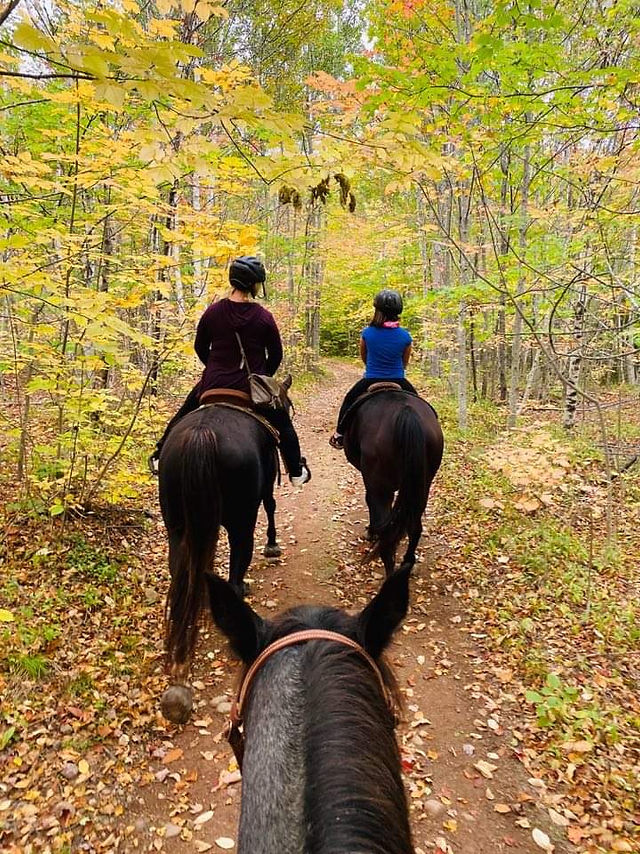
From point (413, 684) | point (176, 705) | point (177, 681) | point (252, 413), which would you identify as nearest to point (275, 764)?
point (176, 705)

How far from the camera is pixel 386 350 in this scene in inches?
235

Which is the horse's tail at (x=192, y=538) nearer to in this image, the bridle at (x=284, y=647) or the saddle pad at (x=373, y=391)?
the bridle at (x=284, y=647)

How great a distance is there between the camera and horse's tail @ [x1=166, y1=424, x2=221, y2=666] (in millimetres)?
3773

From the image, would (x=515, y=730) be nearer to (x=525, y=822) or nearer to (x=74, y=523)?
(x=525, y=822)

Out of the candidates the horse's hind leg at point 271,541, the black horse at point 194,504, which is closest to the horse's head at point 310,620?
the black horse at point 194,504

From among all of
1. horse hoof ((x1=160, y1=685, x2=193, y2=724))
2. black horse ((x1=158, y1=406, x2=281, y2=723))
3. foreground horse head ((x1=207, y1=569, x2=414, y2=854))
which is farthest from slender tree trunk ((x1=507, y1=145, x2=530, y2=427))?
foreground horse head ((x1=207, y1=569, x2=414, y2=854))

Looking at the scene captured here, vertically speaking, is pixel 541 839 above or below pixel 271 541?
below

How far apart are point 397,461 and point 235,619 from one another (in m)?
3.86

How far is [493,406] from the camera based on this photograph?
14789 millimetres

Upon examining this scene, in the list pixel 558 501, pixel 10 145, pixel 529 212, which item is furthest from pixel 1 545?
pixel 529 212

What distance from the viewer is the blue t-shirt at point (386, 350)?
5.93 meters

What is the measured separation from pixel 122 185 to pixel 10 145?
2206 millimetres

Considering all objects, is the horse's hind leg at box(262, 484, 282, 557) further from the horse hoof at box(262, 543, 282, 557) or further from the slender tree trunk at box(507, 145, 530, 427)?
the slender tree trunk at box(507, 145, 530, 427)

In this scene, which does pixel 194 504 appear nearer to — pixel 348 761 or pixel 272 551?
pixel 272 551
